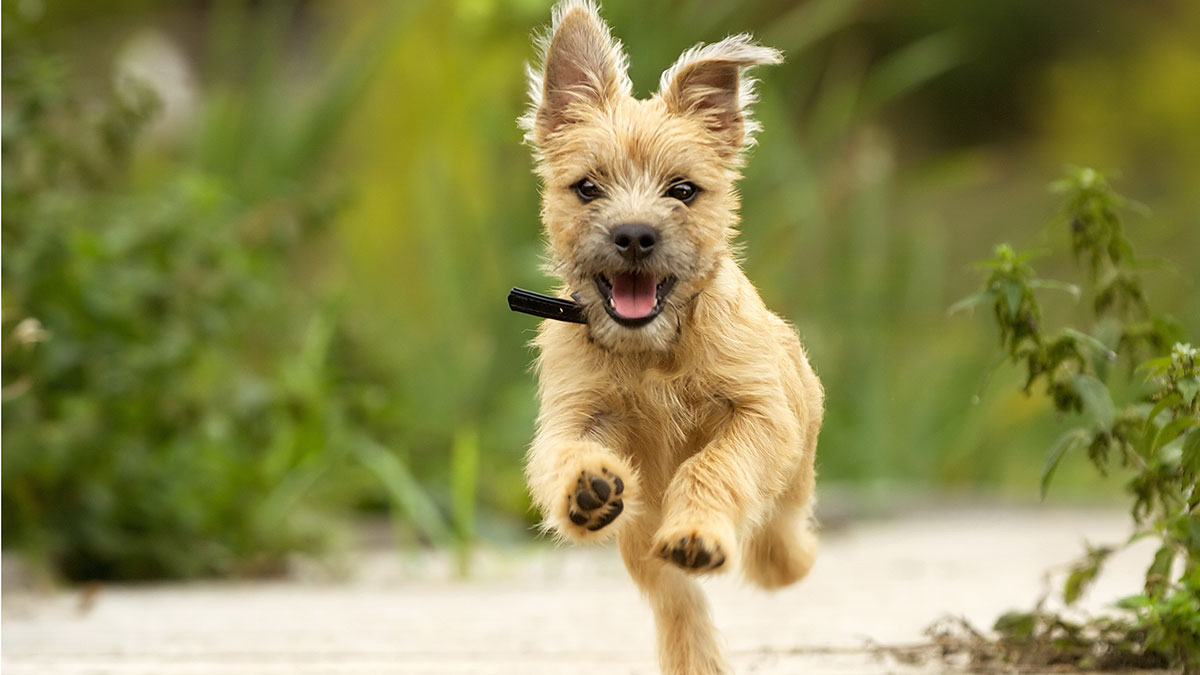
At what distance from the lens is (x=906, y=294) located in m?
8.47

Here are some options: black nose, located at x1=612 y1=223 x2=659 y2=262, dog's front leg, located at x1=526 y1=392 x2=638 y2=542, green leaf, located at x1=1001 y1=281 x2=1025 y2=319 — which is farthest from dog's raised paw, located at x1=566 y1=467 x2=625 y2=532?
green leaf, located at x1=1001 y1=281 x2=1025 y2=319

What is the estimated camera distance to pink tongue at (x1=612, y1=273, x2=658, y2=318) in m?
2.73

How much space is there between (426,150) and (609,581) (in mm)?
4025

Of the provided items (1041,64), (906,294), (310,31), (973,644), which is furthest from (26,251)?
(1041,64)

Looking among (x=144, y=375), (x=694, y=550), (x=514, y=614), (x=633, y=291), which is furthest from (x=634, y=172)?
(x=144, y=375)

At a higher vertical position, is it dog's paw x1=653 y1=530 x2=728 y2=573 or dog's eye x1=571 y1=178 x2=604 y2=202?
dog's eye x1=571 y1=178 x2=604 y2=202

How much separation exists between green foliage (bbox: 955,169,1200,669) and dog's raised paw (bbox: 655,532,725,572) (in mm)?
1035

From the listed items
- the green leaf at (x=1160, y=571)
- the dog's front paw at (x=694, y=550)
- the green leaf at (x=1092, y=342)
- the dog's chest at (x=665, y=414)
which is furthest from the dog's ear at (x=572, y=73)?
the green leaf at (x=1160, y=571)

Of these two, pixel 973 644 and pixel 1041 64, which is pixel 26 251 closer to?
pixel 973 644

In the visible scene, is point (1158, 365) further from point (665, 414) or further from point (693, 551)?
point (693, 551)

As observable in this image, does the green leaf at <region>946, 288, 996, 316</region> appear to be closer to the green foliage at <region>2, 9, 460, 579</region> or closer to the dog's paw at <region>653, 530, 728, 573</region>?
the dog's paw at <region>653, 530, 728, 573</region>

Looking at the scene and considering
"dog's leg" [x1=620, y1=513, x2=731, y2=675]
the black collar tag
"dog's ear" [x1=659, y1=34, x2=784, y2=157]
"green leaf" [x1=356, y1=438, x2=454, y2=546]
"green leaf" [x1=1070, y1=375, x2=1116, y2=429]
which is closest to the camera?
the black collar tag

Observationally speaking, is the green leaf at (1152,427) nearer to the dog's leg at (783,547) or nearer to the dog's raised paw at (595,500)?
the dog's leg at (783,547)

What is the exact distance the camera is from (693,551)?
2.56 meters
